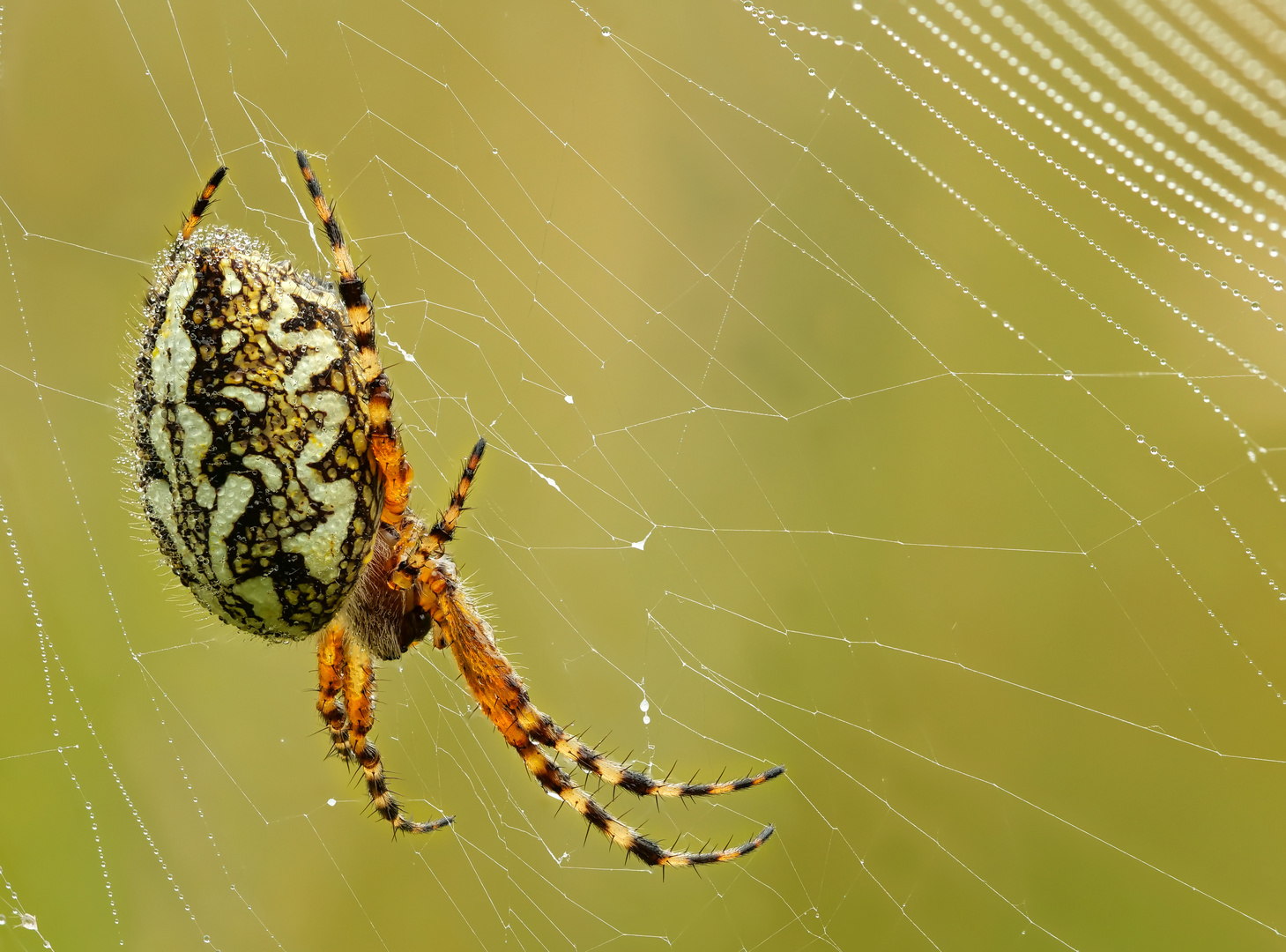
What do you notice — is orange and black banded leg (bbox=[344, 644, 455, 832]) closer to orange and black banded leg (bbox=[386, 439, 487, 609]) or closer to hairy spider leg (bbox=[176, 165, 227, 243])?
orange and black banded leg (bbox=[386, 439, 487, 609])

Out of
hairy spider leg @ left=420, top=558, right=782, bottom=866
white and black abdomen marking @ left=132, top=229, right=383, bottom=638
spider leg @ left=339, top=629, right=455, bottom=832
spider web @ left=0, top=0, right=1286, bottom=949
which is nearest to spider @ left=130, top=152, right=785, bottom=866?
white and black abdomen marking @ left=132, top=229, right=383, bottom=638

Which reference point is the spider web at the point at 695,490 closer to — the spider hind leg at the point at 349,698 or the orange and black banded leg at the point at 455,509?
the spider hind leg at the point at 349,698

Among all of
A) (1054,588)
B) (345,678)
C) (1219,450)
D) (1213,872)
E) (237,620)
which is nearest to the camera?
(237,620)

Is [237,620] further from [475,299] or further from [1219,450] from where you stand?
[1219,450]

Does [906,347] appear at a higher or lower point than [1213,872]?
higher

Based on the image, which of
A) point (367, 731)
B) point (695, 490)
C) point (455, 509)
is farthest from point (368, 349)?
point (695, 490)

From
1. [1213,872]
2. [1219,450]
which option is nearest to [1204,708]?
[1213,872]

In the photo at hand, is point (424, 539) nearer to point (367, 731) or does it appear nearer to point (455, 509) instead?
point (455, 509)

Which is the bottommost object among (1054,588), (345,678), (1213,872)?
(345,678)
